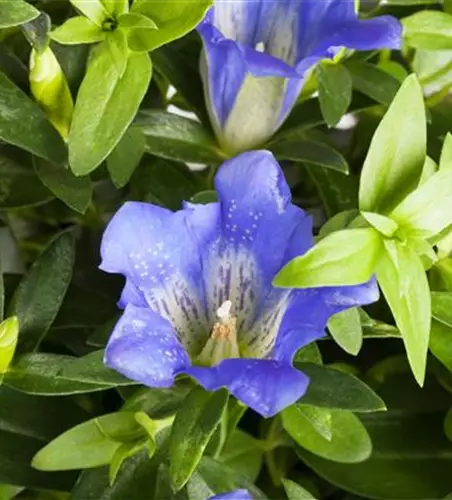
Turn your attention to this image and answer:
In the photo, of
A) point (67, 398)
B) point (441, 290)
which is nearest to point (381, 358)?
point (441, 290)

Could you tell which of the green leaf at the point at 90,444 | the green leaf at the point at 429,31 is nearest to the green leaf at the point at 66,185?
the green leaf at the point at 90,444

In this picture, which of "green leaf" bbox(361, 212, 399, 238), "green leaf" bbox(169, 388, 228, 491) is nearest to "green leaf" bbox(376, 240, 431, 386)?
"green leaf" bbox(361, 212, 399, 238)

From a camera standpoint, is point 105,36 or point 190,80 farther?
point 190,80

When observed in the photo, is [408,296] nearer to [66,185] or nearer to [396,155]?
[396,155]

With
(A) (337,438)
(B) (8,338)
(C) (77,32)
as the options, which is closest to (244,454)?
(A) (337,438)

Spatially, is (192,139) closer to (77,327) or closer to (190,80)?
(190,80)

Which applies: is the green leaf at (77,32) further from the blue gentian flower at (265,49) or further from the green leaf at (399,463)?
the green leaf at (399,463)

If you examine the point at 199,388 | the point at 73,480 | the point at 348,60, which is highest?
the point at 348,60

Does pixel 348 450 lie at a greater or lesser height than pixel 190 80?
lesser
